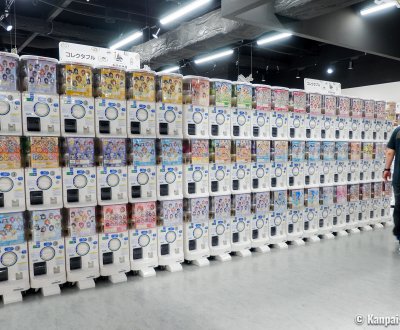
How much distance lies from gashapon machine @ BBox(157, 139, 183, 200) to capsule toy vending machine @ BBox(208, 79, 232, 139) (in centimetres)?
57

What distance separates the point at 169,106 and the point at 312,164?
2.75m

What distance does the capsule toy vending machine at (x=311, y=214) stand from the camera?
5621mm

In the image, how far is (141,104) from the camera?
4086 millimetres

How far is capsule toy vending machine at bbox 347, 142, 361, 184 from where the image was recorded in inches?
245

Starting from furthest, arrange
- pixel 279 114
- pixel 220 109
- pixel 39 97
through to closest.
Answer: pixel 279 114
pixel 220 109
pixel 39 97

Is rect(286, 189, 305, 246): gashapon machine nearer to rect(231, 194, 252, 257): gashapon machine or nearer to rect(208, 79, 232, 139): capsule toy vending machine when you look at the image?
rect(231, 194, 252, 257): gashapon machine

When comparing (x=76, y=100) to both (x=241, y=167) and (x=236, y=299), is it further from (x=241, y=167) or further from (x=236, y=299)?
(x=236, y=299)

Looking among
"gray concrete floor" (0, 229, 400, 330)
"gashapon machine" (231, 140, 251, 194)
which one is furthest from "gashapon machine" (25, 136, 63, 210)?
"gashapon machine" (231, 140, 251, 194)

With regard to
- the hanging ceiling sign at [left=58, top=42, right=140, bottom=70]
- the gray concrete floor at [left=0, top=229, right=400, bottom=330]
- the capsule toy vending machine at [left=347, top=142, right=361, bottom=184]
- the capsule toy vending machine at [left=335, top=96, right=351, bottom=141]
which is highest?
the hanging ceiling sign at [left=58, top=42, right=140, bottom=70]

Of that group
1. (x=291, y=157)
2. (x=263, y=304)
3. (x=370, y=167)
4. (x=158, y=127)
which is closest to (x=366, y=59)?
(x=370, y=167)

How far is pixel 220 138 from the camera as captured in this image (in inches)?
183

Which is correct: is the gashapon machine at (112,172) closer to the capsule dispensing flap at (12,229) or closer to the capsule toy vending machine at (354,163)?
the capsule dispensing flap at (12,229)

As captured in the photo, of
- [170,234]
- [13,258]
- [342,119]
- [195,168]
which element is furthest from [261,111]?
[13,258]

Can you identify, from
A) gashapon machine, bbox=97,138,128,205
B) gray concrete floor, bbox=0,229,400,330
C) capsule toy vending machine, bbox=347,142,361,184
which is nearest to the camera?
gray concrete floor, bbox=0,229,400,330
